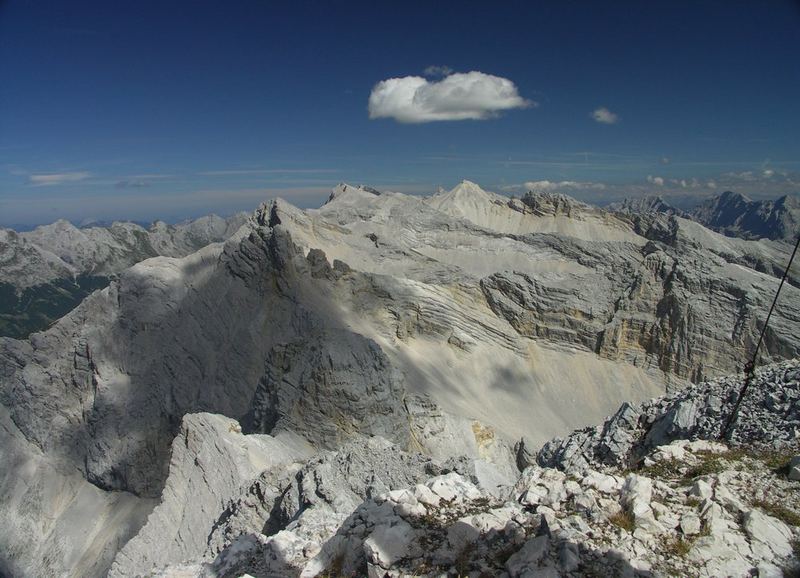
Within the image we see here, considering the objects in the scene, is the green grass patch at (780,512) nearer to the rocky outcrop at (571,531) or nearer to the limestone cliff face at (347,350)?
the rocky outcrop at (571,531)

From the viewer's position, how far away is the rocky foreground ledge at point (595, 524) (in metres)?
8.17

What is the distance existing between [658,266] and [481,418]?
1661 inches

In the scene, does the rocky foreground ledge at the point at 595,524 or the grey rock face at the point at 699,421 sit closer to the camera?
the rocky foreground ledge at the point at 595,524

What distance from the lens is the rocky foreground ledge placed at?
26.8ft

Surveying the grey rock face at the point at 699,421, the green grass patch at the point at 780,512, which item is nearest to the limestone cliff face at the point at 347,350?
the grey rock face at the point at 699,421

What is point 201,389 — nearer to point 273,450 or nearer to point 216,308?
point 216,308

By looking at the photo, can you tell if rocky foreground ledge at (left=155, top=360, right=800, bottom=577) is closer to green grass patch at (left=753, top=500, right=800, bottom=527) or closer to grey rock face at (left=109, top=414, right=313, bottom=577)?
green grass patch at (left=753, top=500, right=800, bottom=527)

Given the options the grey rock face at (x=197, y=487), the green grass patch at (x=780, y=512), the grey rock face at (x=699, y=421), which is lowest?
the grey rock face at (x=197, y=487)

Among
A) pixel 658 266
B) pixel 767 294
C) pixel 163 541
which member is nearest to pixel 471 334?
pixel 658 266

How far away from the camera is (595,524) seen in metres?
9.01

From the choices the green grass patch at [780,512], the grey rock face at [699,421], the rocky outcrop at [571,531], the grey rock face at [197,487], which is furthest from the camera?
the grey rock face at [197,487]

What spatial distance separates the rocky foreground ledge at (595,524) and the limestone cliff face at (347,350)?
57.8 feet

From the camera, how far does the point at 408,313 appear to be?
64.1 metres

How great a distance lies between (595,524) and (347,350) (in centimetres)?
3244
